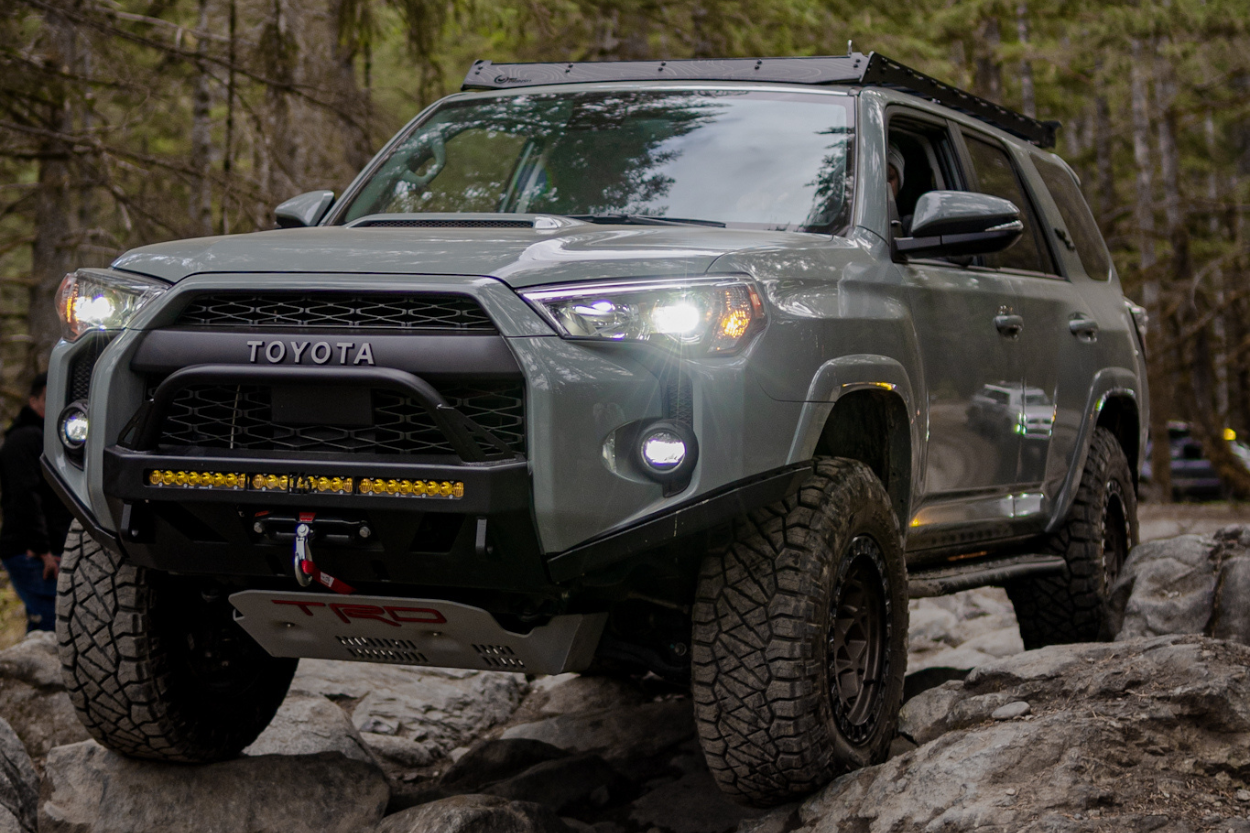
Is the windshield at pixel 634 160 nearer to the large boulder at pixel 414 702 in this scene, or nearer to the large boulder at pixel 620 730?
the large boulder at pixel 620 730

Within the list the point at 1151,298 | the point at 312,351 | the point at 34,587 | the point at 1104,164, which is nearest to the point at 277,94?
the point at 34,587

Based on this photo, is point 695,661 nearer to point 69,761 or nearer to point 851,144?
point 851,144

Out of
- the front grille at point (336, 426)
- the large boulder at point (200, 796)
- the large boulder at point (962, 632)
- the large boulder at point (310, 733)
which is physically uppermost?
the front grille at point (336, 426)

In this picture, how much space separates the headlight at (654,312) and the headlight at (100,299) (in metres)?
1.02

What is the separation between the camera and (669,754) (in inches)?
204

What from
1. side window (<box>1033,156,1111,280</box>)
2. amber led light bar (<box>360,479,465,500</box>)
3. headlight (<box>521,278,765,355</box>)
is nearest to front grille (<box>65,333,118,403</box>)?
amber led light bar (<box>360,479,465,500</box>)

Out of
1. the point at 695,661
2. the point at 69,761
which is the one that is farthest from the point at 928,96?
the point at 69,761

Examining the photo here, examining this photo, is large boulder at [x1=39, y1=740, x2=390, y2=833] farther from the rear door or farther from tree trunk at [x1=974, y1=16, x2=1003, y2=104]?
tree trunk at [x1=974, y1=16, x2=1003, y2=104]

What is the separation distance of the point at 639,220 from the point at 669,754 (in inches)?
85.5

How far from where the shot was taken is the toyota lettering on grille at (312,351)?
3.07 m

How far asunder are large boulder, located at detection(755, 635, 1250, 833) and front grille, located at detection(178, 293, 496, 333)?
155cm

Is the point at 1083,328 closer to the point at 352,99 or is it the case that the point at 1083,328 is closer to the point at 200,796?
the point at 200,796

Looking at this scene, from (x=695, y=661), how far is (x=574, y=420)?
33.5 inches

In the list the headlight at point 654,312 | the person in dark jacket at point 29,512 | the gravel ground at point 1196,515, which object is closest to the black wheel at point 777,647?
the headlight at point 654,312
